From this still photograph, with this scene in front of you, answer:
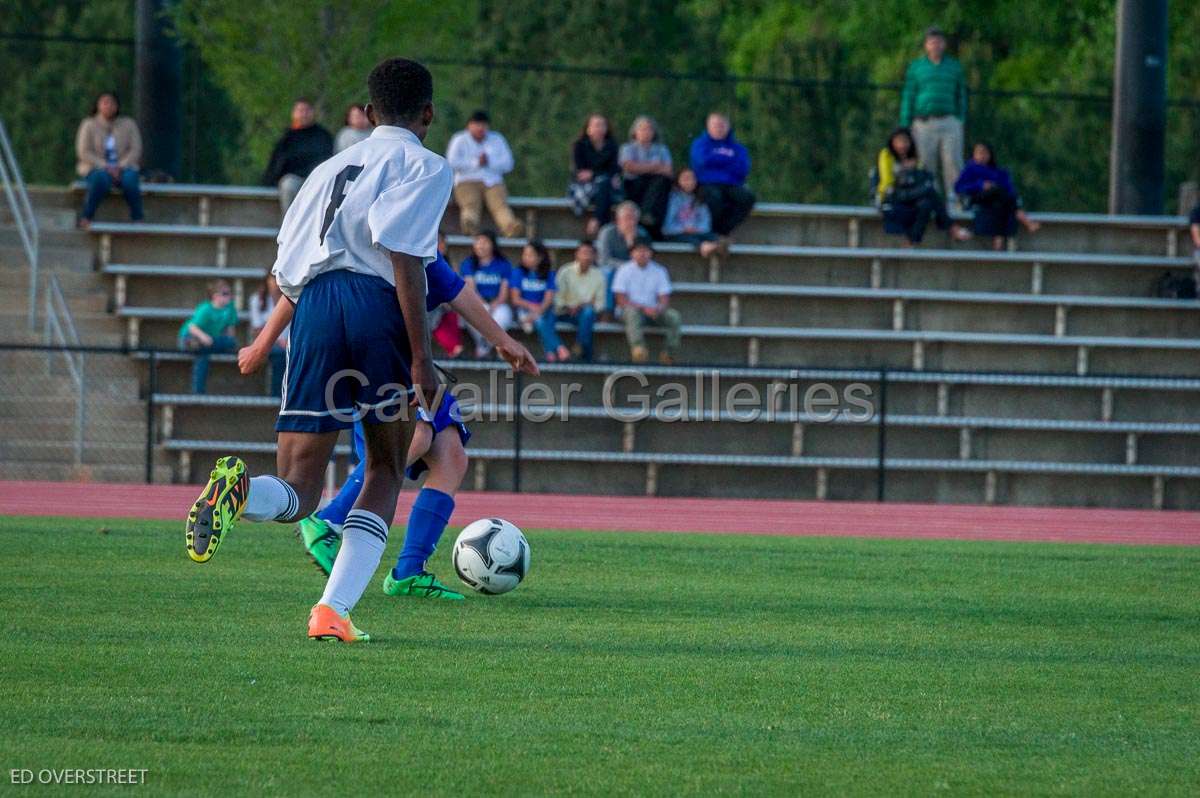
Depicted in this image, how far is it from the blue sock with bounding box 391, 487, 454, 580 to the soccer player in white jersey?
5.10ft

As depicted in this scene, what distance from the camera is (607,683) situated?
584 cm

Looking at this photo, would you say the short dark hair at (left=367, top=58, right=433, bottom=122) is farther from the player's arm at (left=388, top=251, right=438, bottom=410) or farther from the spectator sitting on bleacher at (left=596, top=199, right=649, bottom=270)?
the spectator sitting on bleacher at (left=596, top=199, right=649, bottom=270)

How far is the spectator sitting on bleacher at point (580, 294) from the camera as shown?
18500 mm

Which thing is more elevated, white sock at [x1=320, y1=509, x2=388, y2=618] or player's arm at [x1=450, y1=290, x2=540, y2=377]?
player's arm at [x1=450, y1=290, x2=540, y2=377]

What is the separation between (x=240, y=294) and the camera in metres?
19.5

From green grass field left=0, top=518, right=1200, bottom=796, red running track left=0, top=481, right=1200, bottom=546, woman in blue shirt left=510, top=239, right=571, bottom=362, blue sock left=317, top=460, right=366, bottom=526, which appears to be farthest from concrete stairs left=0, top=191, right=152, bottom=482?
blue sock left=317, top=460, right=366, bottom=526

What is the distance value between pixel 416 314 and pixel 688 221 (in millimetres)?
14416

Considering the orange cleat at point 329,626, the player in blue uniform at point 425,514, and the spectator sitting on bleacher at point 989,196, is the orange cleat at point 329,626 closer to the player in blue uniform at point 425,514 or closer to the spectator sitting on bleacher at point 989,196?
the player in blue uniform at point 425,514

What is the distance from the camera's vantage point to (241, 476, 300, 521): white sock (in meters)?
6.14

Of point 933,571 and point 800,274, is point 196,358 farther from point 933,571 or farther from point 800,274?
point 933,571

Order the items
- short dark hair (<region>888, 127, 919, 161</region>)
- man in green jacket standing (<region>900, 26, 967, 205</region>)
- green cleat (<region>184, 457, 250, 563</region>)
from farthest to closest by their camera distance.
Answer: man in green jacket standing (<region>900, 26, 967, 205</region>), short dark hair (<region>888, 127, 919, 161</region>), green cleat (<region>184, 457, 250, 563</region>)

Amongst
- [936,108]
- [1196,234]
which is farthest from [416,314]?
[936,108]

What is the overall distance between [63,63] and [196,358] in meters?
24.0

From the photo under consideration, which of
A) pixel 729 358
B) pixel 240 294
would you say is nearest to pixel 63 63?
pixel 240 294
